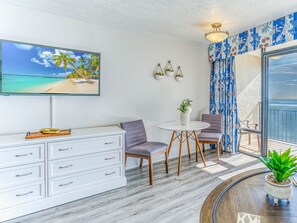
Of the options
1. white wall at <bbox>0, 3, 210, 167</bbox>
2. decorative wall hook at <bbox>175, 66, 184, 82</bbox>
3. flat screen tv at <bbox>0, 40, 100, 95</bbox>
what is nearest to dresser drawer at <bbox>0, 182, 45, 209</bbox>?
white wall at <bbox>0, 3, 210, 167</bbox>

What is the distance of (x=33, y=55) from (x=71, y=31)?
0.68m

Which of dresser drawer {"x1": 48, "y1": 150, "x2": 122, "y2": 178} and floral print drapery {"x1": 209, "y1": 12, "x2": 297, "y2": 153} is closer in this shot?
dresser drawer {"x1": 48, "y1": 150, "x2": 122, "y2": 178}

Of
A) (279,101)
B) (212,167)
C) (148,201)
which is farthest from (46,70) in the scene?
(279,101)

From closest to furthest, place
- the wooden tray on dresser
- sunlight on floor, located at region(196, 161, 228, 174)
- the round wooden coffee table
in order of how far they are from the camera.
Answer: the round wooden coffee table → the wooden tray on dresser → sunlight on floor, located at region(196, 161, 228, 174)

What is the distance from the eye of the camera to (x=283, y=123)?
3648 millimetres

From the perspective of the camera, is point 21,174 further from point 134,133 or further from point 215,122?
point 215,122

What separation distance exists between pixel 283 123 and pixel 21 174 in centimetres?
421

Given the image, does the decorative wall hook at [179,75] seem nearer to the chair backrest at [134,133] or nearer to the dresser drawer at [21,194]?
the chair backrest at [134,133]

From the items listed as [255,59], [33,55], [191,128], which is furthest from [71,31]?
[255,59]

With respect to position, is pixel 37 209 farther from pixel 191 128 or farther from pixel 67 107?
pixel 191 128

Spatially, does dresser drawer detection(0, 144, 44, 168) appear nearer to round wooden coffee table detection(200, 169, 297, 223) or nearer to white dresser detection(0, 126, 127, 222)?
white dresser detection(0, 126, 127, 222)

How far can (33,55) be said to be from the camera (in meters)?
2.48

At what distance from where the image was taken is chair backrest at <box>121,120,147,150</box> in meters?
3.07

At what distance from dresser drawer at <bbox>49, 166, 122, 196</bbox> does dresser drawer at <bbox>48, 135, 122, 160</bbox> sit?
0.90 ft
